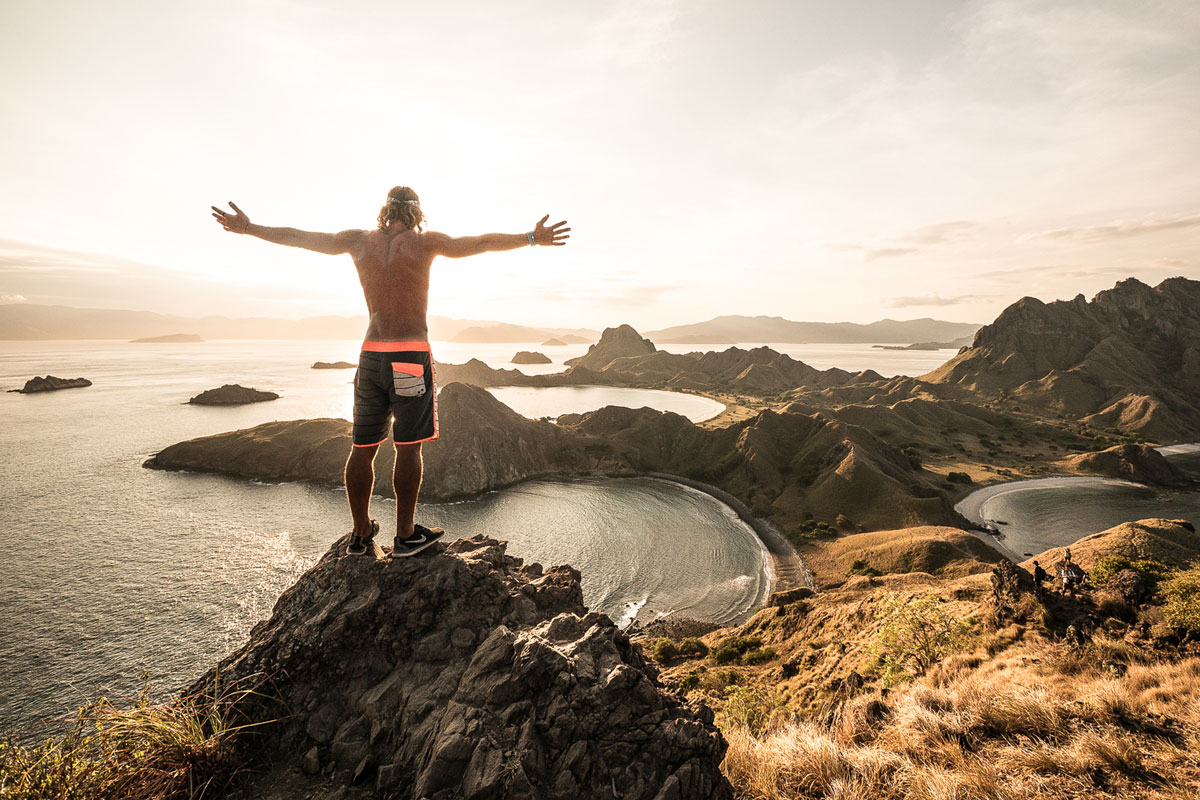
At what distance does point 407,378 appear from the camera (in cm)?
579

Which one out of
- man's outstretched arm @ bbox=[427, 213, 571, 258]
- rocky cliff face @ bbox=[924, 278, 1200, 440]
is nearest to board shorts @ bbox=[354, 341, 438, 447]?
man's outstretched arm @ bbox=[427, 213, 571, 258]

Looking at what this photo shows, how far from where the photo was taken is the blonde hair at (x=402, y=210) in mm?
6047

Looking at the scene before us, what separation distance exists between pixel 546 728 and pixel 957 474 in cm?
10249

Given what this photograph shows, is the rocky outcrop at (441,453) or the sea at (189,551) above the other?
the rocky outcrop at (441,453)

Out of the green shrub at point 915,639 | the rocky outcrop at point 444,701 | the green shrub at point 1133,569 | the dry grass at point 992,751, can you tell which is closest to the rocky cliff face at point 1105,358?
the green shrub at point 1133,569

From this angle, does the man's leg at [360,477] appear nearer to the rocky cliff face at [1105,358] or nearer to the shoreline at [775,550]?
the shoreline at [775,550]

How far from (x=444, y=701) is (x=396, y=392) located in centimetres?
432

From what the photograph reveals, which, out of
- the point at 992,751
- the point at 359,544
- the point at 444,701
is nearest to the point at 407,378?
the point at 359,544

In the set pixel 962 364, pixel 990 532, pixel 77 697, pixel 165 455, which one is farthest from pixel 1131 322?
pixel 165 455

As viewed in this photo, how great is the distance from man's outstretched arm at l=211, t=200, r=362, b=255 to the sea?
2563 cm

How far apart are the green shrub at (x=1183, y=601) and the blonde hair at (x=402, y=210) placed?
17.0 metres

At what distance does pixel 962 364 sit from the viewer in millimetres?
176375

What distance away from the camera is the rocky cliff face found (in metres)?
131

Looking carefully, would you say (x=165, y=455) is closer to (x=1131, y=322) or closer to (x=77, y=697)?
(x=77, y=697)
